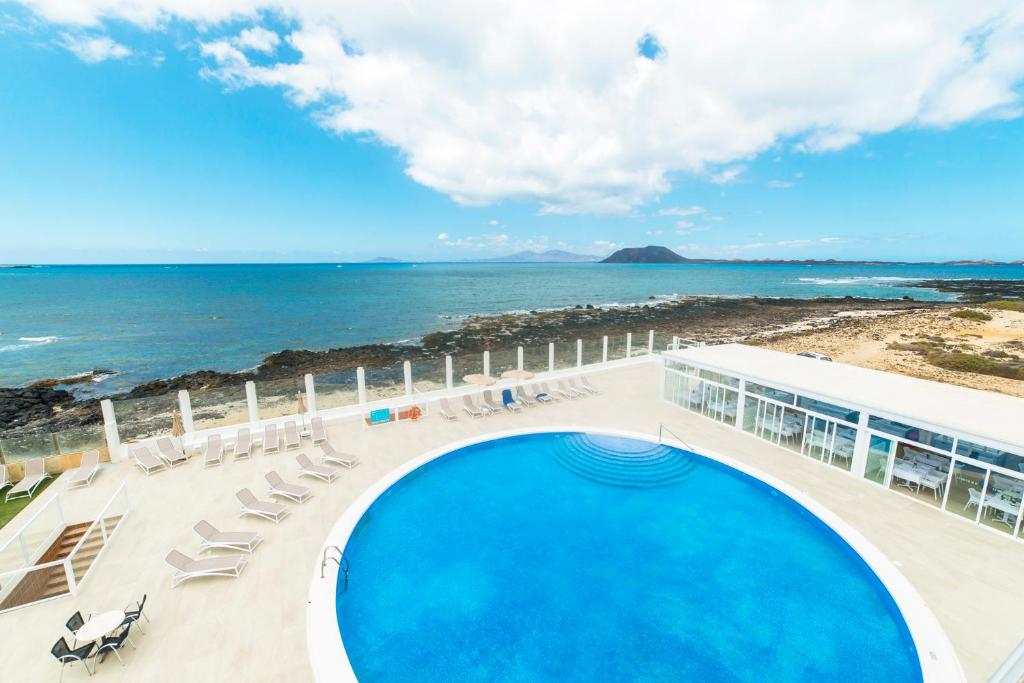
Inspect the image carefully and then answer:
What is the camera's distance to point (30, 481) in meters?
10.1

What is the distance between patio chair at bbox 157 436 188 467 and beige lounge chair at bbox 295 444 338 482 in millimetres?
3212

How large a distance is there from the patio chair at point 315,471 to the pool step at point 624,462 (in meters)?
5.58

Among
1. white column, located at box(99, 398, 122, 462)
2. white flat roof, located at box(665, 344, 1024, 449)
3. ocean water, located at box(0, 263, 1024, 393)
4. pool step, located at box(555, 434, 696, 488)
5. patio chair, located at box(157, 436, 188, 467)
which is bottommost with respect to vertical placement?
ocean water, located at box(0, 263, 1024, 393)

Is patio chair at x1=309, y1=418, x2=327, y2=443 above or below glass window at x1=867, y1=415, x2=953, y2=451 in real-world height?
below

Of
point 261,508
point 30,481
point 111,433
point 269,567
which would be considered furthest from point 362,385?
point 30,481

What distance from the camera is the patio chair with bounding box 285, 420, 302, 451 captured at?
1180 centimetres

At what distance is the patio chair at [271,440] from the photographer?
1148 cm

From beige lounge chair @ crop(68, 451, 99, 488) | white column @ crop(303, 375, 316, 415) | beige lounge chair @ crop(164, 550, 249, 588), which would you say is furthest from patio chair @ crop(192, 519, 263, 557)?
white column @ crop(303, 375, 316, 415)

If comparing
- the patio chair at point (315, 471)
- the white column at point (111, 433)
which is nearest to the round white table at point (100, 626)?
the patio chair at point (315, 471)

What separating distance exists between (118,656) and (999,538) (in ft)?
46.2

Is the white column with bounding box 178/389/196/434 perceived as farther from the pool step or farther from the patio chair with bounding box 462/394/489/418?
the pool step

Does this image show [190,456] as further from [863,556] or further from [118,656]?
[863,556]

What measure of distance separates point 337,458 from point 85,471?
561cm

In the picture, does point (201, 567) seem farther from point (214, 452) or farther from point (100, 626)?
point (214, 452)
